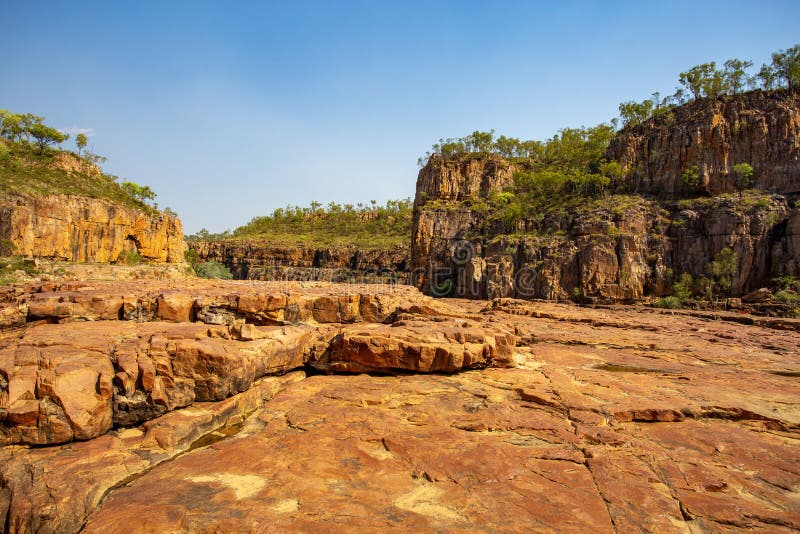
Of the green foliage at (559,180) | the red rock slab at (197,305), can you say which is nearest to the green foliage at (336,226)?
the green foliage at (559,180)

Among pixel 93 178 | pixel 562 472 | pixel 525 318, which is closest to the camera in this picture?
pixel 562 472

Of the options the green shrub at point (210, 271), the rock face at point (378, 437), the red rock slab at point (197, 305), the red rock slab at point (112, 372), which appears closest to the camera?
the rock face at point (378, 437)

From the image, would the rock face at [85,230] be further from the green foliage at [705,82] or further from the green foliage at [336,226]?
the green foliage at [705,82]

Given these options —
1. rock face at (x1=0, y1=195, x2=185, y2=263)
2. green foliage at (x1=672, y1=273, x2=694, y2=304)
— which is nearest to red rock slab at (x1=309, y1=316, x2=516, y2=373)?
green foliage at (x1=672, y1=273, x2=694, y2=304)

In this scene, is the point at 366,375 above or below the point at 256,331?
below

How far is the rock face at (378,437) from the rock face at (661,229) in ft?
94.6

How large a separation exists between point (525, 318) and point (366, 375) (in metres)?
17.5

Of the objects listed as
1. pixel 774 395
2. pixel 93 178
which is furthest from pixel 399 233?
pixel 774 395

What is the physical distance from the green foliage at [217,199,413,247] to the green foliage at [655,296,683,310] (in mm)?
44909

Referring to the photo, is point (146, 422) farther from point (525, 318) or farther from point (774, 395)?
point (525, 318)

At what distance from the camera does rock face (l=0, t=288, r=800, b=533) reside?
17.0 feet

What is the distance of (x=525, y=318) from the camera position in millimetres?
25594

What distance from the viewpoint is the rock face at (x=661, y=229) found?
35.7 metres

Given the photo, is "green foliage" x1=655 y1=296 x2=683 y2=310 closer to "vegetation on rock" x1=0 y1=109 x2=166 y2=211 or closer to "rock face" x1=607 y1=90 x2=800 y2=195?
"rock face" x1=607 y1=90 x2=800 y2=195
